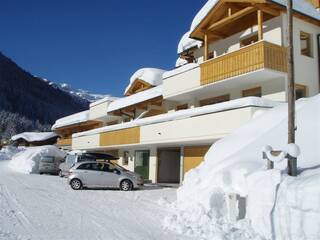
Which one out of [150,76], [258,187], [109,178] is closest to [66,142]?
[150,76]

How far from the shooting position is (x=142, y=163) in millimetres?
28766

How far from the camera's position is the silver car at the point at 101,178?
21.2 metres

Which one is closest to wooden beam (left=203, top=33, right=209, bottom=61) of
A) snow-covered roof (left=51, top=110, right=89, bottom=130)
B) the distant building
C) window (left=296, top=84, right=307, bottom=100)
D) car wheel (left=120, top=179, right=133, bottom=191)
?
window (left=296, top=84, right=307, bottom=100)

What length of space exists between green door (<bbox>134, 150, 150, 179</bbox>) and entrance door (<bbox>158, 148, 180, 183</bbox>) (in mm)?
1261

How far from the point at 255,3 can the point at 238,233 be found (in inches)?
485

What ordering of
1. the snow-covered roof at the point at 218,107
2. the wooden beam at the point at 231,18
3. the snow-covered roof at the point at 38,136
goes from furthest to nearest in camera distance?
the snow-covered roof at the point at 38,136
the wooden beam at the point at 231,18
the snow-covered roof at the point at 218,107

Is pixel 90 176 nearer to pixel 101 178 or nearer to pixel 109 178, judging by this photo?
pixel 101 178

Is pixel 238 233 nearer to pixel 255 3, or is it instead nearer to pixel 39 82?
pixel 255 3

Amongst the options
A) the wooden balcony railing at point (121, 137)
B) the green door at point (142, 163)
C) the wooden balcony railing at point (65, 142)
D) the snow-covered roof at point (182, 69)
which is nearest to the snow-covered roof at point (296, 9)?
the snow-covered roof at point (182, 69)

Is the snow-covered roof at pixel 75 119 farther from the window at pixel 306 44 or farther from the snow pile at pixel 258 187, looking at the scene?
the snow pile at pixel 258 187

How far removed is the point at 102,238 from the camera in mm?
9211

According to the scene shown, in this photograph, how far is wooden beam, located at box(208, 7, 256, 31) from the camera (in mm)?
19672

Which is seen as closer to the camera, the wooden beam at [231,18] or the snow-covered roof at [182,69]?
the wooden beam at [231,18]

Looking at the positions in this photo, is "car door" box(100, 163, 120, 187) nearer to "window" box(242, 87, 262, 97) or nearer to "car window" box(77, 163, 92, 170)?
"car window" box(77, 163, 92, 170)
